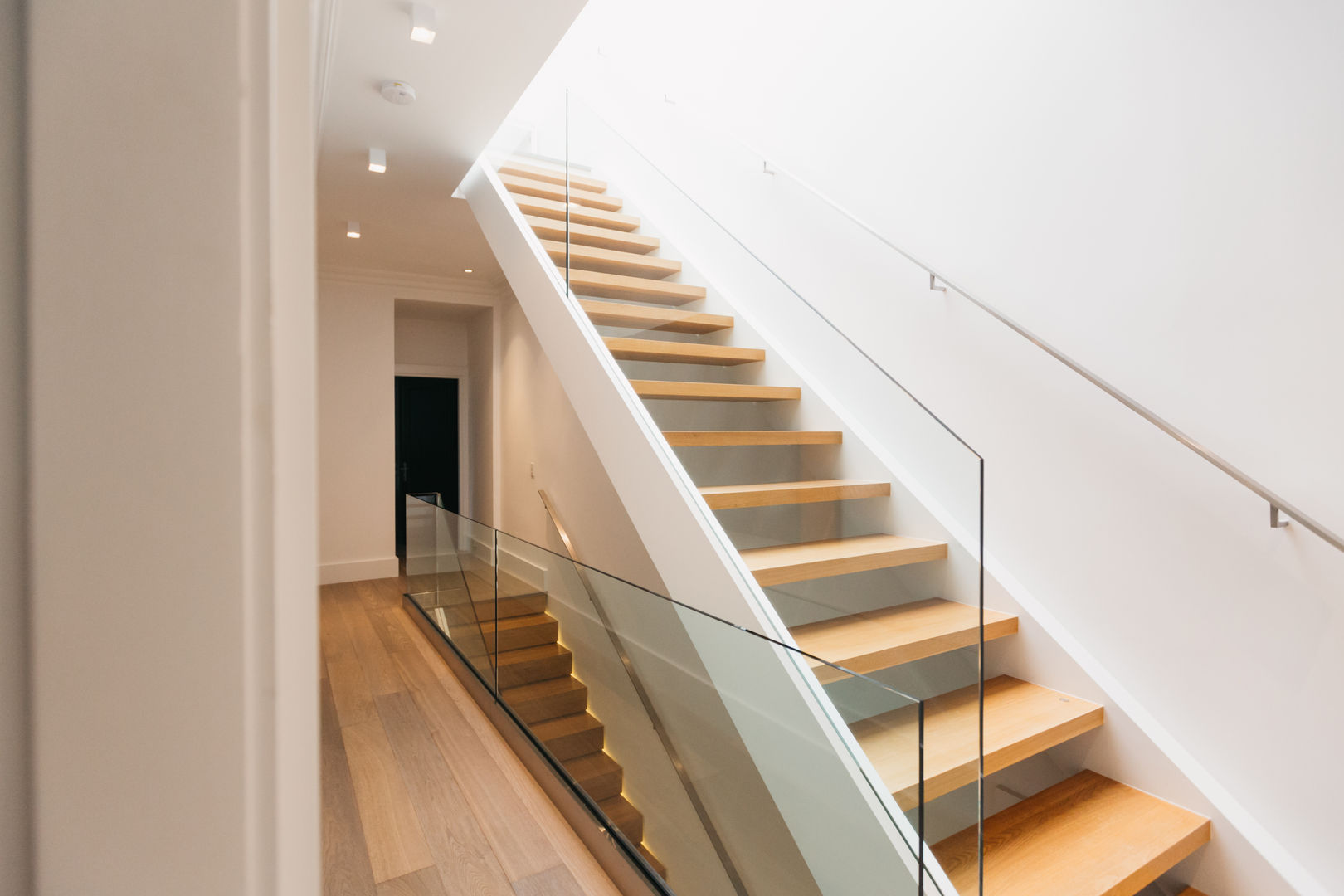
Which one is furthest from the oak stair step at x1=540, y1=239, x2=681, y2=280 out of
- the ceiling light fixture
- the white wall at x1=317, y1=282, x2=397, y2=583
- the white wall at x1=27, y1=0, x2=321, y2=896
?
the white wall at x1=317, y1=282, x2=397, y2=583

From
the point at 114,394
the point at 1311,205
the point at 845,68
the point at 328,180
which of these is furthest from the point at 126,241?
the point at 328,180

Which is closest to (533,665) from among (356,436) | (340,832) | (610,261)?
(340,832)

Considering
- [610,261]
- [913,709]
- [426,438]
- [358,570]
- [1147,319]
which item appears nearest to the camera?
[913,709]

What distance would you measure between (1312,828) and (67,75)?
8.77 feet

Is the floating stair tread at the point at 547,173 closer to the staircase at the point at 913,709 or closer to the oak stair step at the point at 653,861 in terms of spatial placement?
the staircase at the point at 913,709

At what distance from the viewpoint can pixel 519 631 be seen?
8.53 feet

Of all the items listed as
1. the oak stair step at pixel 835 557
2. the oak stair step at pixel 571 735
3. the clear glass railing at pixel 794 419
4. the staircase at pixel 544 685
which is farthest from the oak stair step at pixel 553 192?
the oak stair step at pixel 571 735

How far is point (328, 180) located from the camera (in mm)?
4004

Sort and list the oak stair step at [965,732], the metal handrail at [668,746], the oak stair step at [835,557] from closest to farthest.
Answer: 1. the oak stair step at [965,732]
2. the metal handrail at [668,746]
3. the oak stair step at [835,557]

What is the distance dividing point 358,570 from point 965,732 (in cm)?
557

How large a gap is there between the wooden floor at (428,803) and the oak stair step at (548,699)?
0.18 meters

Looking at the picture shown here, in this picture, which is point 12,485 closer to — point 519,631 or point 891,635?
point 891,635

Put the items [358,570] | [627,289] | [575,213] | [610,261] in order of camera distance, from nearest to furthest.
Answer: [627,289]
[610,261]
[575,213]
[358,570]

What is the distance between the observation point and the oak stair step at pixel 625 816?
5.84ft
